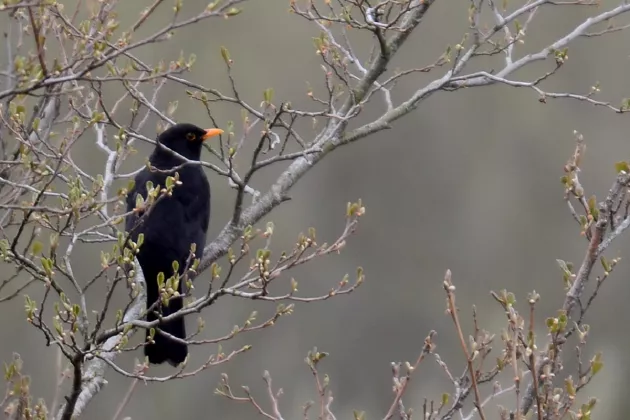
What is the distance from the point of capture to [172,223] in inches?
224

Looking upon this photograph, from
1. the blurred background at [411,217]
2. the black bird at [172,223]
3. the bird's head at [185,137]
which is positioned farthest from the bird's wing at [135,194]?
the blurred background at [411,217]

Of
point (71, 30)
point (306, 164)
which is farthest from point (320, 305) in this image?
point (71, 30)

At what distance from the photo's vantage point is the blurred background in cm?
2200

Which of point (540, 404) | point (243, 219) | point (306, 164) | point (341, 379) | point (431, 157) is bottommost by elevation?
point (540, 404)

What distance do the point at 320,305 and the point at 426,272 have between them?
3.27m

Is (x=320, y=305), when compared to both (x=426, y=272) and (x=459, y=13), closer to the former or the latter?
(x=426, y=272)

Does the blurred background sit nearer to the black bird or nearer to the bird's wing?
the black bird

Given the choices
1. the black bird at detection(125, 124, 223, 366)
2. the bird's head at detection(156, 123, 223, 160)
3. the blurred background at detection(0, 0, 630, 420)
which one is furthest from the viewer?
the blurred background at detection(0, 0, 630, 420)

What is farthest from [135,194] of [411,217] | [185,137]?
[411,217]

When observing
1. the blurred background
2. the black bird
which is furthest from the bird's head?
the blurred background

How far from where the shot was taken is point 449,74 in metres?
5.24

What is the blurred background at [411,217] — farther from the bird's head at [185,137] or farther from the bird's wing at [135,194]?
the bird's wing at [135,194]

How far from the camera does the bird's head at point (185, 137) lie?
6.16m

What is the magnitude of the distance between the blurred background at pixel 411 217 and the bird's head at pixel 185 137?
1348 cm
